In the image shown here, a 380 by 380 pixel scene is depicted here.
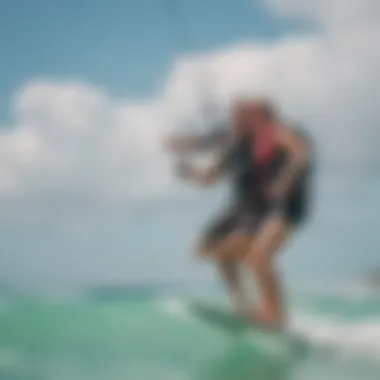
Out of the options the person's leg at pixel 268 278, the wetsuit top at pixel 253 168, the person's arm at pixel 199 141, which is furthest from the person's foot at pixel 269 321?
the person's arm at pixel 199 141

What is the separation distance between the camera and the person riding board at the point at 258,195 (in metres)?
1.43

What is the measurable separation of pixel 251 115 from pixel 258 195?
145 millimetres

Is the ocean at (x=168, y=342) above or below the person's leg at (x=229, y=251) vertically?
below

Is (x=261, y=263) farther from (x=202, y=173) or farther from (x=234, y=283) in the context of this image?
(x=202, y=173)

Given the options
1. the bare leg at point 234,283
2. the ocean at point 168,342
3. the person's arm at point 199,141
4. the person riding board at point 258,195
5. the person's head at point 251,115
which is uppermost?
the person's head at point 251,115

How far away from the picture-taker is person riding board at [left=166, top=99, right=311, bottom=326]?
1.43 metres

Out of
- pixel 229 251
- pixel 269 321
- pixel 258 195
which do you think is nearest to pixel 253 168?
pixel 258 195

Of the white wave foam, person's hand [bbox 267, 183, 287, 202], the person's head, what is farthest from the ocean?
the person's head

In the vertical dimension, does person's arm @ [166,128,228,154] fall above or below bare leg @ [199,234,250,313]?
above

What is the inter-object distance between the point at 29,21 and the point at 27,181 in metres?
0.30

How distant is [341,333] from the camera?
1.41 m

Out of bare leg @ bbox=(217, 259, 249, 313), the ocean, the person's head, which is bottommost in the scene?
the ocean

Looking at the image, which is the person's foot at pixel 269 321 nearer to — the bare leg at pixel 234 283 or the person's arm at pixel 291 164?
the bare leg at pixel 234 283

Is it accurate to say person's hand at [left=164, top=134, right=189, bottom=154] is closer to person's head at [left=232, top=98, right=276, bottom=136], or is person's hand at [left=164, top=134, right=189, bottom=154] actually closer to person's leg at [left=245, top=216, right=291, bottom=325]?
person's head at [left=232, top=98, right=276, bottom=136]
